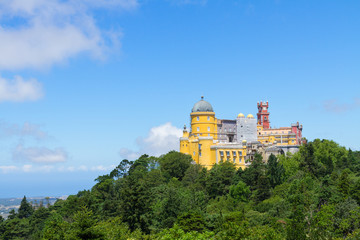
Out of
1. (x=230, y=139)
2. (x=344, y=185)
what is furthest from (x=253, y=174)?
(x=230, y=139)

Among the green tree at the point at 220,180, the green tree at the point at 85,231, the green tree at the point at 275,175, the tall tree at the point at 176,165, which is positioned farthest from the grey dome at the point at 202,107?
the green tree at the point at 85,231

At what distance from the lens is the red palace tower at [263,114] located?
94.7m

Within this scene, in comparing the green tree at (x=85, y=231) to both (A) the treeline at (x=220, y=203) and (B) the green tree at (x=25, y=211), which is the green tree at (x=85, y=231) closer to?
(A) the treeline at (x=220, y=203)

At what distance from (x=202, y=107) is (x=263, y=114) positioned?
19.1 meters

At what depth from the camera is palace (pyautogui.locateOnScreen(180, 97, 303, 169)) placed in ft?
256

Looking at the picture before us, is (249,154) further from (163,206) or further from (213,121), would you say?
(163,206)

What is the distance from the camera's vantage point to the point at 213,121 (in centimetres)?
8219

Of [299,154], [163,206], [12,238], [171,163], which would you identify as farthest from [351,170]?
[12,238]

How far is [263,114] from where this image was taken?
9525 centimetres

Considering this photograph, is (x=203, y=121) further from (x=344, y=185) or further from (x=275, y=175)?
(x=344, y=185)

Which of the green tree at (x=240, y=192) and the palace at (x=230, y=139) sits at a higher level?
the palace at (x=230, y=139)

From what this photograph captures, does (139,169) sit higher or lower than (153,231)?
higher

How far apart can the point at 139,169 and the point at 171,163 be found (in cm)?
1009

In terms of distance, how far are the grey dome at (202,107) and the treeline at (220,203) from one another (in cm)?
963
